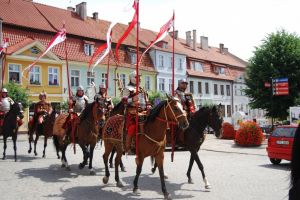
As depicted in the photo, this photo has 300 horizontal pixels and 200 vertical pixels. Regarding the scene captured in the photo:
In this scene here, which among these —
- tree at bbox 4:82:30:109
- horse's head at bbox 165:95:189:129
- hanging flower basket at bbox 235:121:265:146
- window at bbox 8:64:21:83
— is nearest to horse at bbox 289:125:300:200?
horse's head at bbox 165:95:189:129

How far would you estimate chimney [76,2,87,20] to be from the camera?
45312 millimetres

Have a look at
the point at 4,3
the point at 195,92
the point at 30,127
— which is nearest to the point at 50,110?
the point at 30,127

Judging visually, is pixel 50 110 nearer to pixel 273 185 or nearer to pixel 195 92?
pixel 273 185

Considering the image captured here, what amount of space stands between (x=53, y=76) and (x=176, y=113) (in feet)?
102

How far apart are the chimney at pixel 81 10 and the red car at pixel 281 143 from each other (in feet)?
113

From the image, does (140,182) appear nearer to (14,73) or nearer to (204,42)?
(14,73)

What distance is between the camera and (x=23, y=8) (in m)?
39.6

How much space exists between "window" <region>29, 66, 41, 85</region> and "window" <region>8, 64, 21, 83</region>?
1.25 metres

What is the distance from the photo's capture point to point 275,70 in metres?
34.1

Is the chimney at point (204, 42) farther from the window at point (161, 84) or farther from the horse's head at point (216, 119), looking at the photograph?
the horse's head at point (216, 119)

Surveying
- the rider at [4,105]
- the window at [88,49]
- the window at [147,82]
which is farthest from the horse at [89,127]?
the window at [147,82]

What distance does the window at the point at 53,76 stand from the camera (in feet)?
124

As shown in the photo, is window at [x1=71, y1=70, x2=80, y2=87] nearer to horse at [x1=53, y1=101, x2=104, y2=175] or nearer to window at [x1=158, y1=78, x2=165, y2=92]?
window at [x1=158, y1=78, x2=165, y2=92]

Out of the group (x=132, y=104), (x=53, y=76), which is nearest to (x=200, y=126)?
(x=132, y=104)
